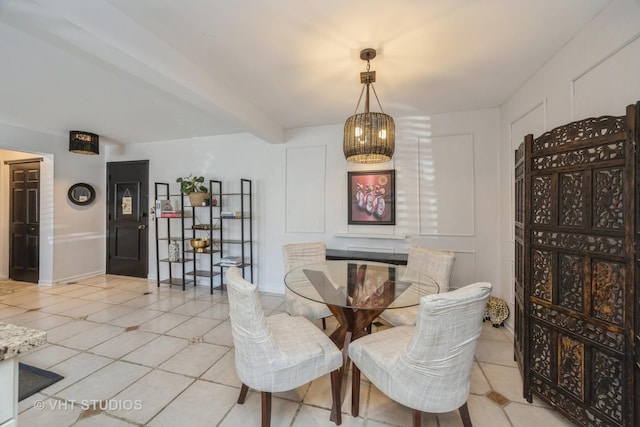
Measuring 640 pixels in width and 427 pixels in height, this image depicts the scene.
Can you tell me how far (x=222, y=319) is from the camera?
10.6 ft

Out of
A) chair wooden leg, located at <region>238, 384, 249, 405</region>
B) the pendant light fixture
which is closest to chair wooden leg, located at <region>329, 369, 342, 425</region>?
chair wooden leg, located at <region>238, 384, 249, 405</region>

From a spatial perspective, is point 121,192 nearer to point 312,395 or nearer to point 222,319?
point 222,319

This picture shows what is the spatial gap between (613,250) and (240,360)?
6.98ft

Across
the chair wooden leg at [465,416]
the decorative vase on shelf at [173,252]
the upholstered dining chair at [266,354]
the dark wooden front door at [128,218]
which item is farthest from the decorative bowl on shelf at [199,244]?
the chair wooden leg at [465,416]

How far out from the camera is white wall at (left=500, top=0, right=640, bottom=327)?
1.54 m

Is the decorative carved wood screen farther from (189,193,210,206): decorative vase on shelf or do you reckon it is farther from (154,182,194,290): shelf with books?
(154,182,194,290): shelf with books

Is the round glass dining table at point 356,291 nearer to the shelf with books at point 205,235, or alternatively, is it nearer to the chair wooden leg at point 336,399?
the chair wooden leg at point 336,399

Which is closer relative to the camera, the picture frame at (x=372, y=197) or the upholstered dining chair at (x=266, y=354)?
the upholstered dining chair at (x=266, y=354)

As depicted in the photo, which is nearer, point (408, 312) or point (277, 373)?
point (277, 373)

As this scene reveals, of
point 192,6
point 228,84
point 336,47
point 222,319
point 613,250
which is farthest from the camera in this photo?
point 222,319

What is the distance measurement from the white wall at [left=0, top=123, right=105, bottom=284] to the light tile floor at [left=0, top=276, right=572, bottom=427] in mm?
1287

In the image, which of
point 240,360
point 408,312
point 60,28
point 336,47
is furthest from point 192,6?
point 408,312

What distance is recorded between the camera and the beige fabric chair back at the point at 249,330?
1.43 meters

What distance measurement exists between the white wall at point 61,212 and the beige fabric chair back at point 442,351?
5856 millimetres
